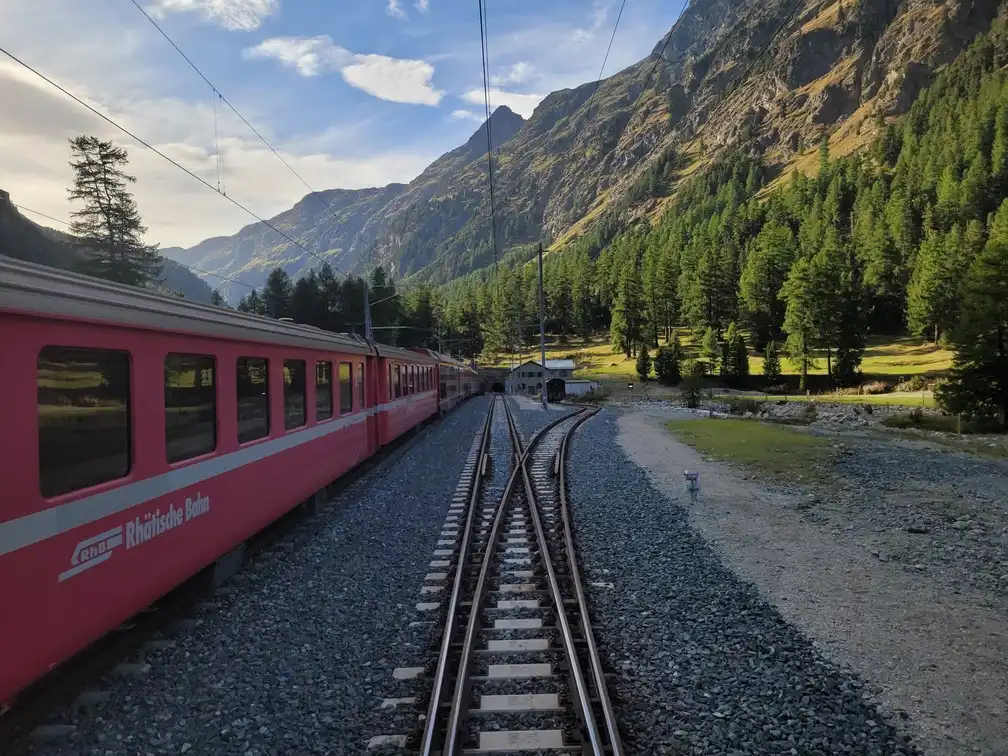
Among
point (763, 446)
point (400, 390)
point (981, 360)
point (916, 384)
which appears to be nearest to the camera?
point (400, 390)

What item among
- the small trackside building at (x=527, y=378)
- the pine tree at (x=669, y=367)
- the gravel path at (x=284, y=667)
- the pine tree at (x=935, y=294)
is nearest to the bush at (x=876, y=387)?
the pine tree at (x=669, y=367)

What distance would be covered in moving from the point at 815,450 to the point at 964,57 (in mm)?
210374

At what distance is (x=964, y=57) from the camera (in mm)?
169375

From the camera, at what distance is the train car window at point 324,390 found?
35.0 feet

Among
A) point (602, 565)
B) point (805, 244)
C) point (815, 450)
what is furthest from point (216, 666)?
point (805, 244)

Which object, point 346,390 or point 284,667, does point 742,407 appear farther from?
point 284,667

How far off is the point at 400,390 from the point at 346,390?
614cm

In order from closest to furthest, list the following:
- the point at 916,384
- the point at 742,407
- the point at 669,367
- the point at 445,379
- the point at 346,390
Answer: the point at 346,390, the point at 445,379, the point at 742,407, the point at 916,384, the point at 669,367

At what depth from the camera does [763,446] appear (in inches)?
787

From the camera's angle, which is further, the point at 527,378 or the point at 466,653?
the point at 527,378

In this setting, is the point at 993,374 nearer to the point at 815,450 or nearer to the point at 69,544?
the point at 815,450

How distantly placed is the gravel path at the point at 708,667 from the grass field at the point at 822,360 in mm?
45338

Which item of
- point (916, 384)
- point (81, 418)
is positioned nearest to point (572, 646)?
point (81, 418)

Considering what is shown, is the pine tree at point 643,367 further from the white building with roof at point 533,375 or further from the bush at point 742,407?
the bush at point 742,407
